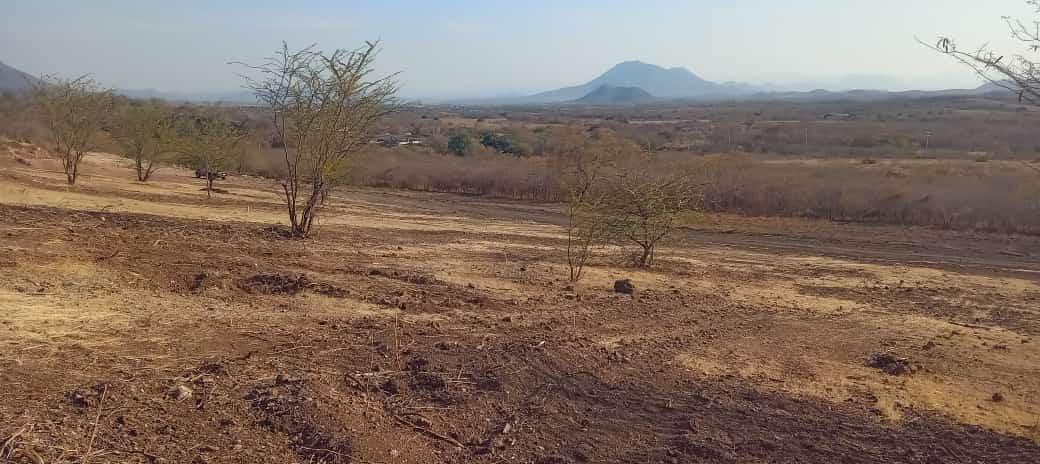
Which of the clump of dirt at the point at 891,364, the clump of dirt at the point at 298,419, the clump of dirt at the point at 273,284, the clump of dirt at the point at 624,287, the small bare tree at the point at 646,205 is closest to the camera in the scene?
the clump of dirt at the point at 298,419

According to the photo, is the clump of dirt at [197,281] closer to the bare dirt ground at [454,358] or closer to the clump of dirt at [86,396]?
the bare dirt ground at [454,358]

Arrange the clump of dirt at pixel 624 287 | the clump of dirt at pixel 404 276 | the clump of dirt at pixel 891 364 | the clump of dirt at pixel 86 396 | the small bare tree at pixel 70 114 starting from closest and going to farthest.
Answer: the clump of dirt at pixel 86 396 → the clump of dirt at pixel 891 364 → the clump of dirt at pixel 404 276 → the clump of dirt at pixel 624 287 → the small bare tree at pixel 70 114

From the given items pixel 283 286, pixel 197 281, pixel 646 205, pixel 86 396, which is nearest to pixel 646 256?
pixel 646 205

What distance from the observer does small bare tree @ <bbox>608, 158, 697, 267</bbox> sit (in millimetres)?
16141

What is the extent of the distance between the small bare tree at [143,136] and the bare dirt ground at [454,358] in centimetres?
1322

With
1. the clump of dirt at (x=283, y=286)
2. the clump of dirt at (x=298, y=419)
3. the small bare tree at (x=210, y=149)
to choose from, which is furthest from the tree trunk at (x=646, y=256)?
the small bare tree at (x=210, y=149)

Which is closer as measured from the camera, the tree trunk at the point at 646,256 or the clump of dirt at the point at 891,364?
the clump of dirt at the point at 891,364

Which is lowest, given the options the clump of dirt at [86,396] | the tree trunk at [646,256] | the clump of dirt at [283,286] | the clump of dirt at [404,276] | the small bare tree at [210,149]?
the tree trunk at [646,256]

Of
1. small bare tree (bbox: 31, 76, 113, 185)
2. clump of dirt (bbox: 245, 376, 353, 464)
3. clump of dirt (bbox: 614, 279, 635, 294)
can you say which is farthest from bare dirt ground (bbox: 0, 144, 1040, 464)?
small bare tree (bbox: 31, 76, 113, 185)

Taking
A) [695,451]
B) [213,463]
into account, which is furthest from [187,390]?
[695,451]

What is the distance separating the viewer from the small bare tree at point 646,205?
635 inches

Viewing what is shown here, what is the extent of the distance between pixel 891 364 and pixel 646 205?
26.7 ft

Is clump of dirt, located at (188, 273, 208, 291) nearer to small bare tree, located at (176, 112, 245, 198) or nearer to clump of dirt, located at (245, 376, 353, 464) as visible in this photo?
clump of dirt, located at (245, 376, 353, 464)

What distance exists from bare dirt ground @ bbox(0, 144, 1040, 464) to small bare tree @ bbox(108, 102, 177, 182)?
1322 centimetres
